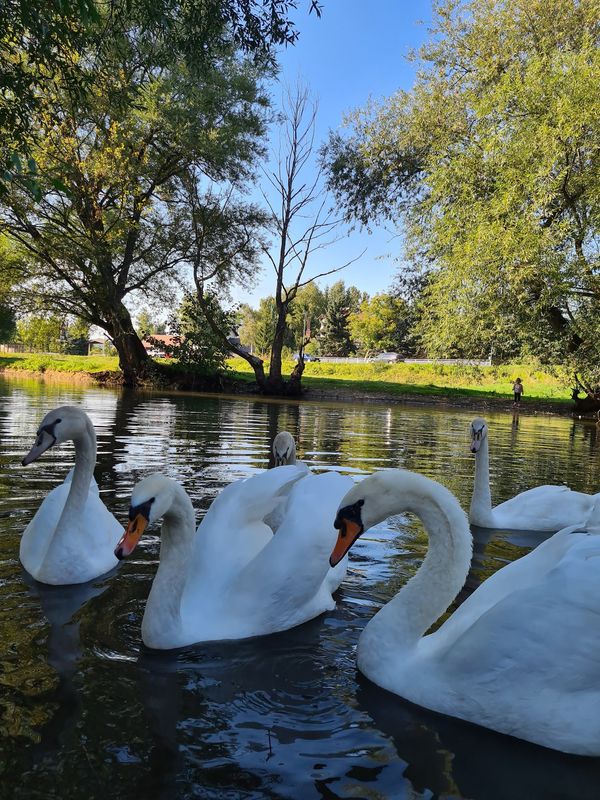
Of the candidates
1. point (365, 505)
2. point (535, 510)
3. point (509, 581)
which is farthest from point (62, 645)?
point (535, 510)

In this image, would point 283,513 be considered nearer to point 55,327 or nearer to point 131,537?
point 131,537

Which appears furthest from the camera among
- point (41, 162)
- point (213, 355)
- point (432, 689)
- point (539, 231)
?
point (213, 355)

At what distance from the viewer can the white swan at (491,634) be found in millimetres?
2840

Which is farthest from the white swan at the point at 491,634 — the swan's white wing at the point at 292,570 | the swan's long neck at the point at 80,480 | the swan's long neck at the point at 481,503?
the swan's long neck at the point at 481,503

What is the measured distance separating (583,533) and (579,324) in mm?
21752

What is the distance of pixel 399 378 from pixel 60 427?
3979 cm

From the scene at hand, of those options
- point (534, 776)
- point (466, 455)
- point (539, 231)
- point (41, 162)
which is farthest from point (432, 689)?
point (41, 162)

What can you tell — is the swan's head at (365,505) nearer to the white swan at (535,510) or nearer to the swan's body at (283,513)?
the swan's body at (283,513)

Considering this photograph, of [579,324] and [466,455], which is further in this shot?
[579,324]

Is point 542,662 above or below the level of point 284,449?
below

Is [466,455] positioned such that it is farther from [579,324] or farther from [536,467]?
[579,324]

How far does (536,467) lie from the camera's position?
460 inches

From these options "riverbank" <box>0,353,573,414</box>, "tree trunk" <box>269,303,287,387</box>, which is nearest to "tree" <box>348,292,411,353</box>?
"riverbank" <box>0,353,573,414</box>

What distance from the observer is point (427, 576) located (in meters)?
3.47
